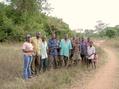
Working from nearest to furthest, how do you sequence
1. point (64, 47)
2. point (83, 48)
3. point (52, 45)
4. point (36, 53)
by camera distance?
1. point (36, 53)
2. point (52, 45)
3. point (64, 47)
4. point (83, 48)

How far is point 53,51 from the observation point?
13578 millimetres

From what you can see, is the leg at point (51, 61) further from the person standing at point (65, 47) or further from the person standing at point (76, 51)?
the person standing at point (76, 51)

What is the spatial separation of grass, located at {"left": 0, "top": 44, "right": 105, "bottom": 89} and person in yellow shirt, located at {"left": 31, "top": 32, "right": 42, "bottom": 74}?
2.11ft

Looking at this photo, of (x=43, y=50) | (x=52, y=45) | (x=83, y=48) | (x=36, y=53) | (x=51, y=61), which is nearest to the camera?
(x=36, y=53)

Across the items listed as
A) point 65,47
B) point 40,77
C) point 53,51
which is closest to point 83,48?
point 65,47

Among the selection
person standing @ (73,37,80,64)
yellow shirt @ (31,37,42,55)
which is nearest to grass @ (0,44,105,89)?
person standing @ (73,37,80,64)

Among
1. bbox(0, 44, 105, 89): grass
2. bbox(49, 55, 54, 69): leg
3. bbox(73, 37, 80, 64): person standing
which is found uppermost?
bbox(73, 37, 80, 64): person standing

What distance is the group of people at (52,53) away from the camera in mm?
11888

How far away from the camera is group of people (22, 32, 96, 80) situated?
11.9 m

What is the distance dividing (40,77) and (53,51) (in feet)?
8.23

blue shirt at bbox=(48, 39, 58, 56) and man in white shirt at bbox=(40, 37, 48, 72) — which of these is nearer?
man in white shirt at bbox=(40, 37, 48, 72)

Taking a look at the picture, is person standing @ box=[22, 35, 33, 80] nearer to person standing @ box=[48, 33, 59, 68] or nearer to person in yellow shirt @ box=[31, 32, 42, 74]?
person in yellow shirt @ box=[31, 32, 42, 74]

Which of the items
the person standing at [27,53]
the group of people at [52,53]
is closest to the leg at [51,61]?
the group of people at [52,53]

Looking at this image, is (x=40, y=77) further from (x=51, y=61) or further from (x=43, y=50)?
(x=51, y=61)
